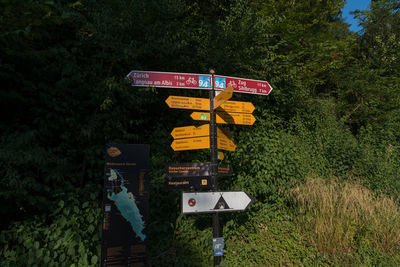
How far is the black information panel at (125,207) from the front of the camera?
2940 mm

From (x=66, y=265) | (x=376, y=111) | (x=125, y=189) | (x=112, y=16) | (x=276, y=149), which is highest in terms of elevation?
(x=112, y=16)

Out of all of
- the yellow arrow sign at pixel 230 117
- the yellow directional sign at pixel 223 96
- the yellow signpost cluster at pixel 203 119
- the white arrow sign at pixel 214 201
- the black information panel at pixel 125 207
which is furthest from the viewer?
the yellow arrow sign at pixel 230 117

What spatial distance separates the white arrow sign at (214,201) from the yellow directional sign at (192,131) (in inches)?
36.5

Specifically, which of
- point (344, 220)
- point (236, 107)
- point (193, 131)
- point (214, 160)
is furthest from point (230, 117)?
point (344, 220)

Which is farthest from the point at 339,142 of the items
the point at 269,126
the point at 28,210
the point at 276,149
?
the point at 28,210

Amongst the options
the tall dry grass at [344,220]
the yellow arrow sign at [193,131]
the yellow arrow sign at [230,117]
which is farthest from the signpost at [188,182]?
the tall dry grass at [344,220]

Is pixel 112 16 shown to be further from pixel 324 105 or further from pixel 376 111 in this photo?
pixel 376 111

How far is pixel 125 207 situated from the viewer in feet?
10.00

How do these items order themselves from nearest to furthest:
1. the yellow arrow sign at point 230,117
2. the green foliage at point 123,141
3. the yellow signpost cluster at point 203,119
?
the green foliage at point 123,141 → the yellow signpost cluster at point 203,119 → the yellow arrow sign at point 230,117

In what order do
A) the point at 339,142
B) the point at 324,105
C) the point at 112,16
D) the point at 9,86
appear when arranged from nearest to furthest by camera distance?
the point at 9,86, the point at 112,16, the point at 339,142, the point at 324,105

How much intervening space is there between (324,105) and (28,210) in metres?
10.4

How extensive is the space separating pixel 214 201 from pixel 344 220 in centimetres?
291

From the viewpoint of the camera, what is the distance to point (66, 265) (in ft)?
9.84

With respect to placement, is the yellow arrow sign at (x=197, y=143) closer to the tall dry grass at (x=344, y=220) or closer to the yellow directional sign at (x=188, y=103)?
the yellow directional sign at (x=188, y=103)
